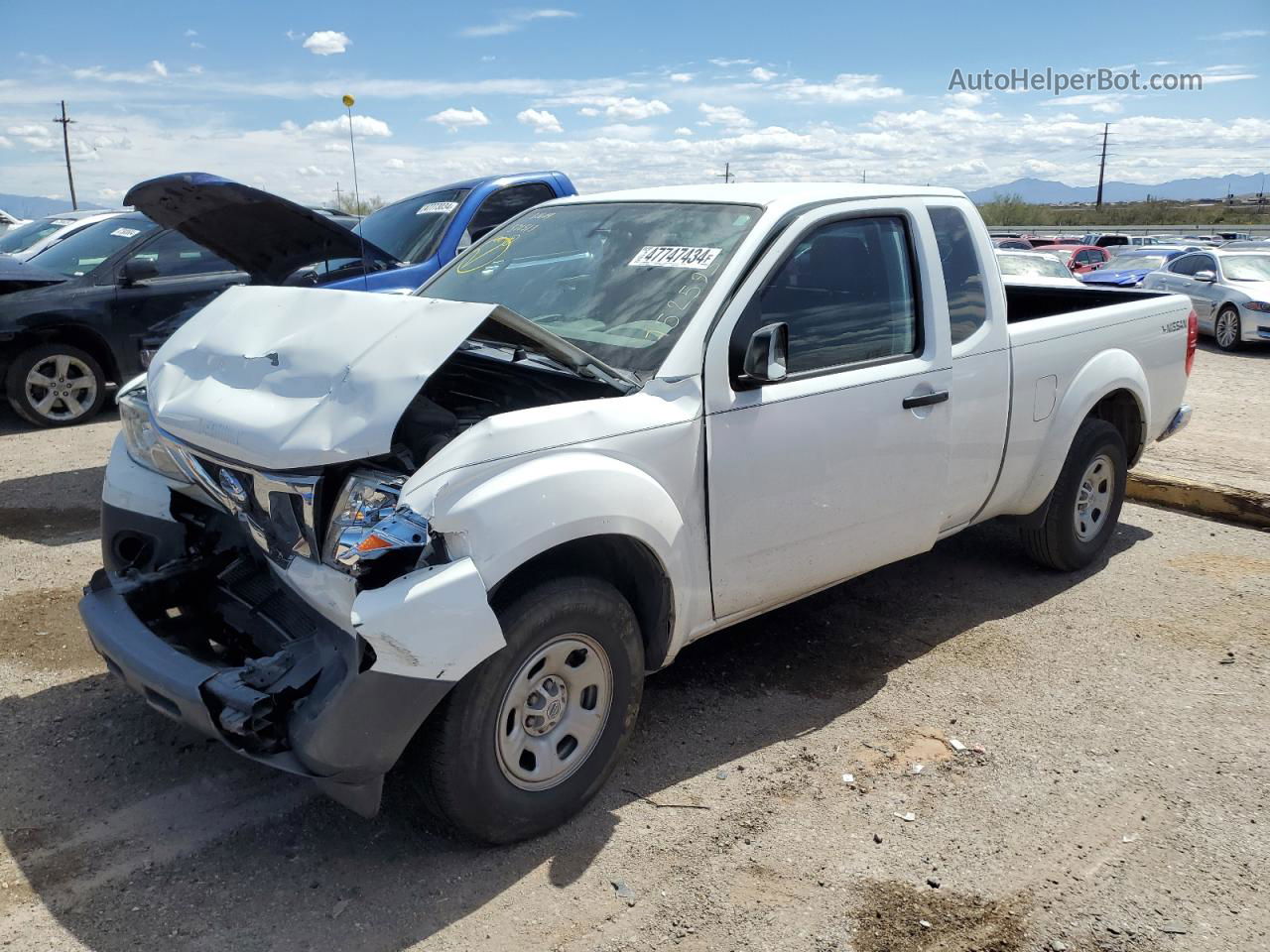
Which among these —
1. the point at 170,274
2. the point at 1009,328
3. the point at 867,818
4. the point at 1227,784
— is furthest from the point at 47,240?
the point at 1227,784

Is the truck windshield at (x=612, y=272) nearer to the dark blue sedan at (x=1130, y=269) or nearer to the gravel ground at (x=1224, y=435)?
the gravel ground at (x=1224, y=435)

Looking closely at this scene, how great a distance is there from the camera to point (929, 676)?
4.53m

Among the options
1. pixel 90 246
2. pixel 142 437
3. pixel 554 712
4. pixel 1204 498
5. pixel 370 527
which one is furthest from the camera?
pixel 90 246

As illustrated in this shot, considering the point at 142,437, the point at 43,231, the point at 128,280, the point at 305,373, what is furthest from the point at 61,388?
the point at 305,373

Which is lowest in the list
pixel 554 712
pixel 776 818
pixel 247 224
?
pixel 776 818

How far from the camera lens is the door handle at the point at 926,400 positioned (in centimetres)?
414

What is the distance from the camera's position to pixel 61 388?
9188mm

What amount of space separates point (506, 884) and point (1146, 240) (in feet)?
142

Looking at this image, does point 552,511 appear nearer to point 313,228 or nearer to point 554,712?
point 554,712

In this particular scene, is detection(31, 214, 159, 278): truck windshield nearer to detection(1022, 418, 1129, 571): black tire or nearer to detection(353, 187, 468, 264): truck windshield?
detection(353, 187, 468, 264): truck windshield

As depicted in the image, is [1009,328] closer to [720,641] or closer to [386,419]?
[720,641]

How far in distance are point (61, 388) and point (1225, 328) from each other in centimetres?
1626

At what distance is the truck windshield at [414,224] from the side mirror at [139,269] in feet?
6.25

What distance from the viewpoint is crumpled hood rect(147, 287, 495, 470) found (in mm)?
2889
